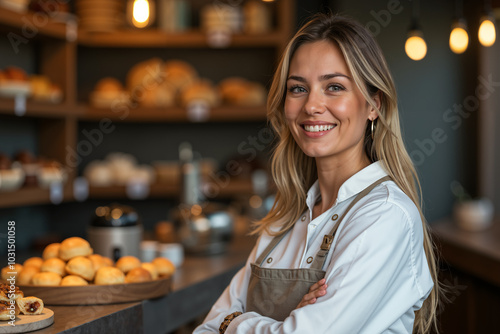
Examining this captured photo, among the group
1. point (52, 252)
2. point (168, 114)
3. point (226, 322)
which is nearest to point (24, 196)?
point (168, 114)

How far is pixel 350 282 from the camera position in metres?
1.22

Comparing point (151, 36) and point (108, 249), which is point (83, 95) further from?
point (108, 249)

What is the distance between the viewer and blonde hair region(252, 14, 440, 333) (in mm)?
1431

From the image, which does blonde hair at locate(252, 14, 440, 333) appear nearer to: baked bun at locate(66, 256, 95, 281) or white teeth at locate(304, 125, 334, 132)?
white teeth at locate(304, 125, 334, 132)

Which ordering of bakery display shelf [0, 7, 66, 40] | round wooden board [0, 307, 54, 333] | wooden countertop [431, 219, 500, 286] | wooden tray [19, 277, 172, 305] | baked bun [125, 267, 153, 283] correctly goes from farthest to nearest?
bakery display shelf [0, 7, 66, 40], wooden countertop [431, 219, 500, 286], baked bun [125, 267, 153, 283], wooden tray [19, 277, 172, 305], round wooden board [0, 307, 54, 333]

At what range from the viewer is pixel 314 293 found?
4.14 ft

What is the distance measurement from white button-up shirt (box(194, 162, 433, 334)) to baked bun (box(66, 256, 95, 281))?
1.58ft

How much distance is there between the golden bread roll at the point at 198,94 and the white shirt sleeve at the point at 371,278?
2710 mm

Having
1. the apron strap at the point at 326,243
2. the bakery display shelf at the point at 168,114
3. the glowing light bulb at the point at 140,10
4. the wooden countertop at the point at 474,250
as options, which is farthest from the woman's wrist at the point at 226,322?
the bakery display shelf at the point at 168,114

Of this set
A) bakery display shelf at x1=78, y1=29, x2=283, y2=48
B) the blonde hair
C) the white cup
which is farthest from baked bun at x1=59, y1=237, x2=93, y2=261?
bakery display shelf at x1=78, y1=29, x2=283, y2=48

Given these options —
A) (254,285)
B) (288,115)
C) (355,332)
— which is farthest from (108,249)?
(355,332)

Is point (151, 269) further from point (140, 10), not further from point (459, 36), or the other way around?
point (459, 36)

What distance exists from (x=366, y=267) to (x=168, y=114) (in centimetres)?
293

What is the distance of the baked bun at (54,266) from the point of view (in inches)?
66.0
